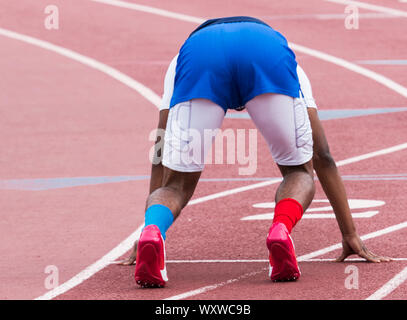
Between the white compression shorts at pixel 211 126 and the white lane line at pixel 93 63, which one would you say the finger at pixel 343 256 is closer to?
the white compression shorts at pixel 211 126

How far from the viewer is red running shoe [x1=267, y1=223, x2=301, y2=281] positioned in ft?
17.1

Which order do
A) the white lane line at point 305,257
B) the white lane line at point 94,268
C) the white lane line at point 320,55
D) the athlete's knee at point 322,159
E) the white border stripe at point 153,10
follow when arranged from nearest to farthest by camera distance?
1. the white lane line at point 305,257
2. the white lane line at point 94,268
3. the athlete's knee at point 322,159
4. the white lane line at point 320,55
5. the white border stripe at point 153,10

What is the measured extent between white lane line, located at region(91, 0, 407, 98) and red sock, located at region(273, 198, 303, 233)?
29.3ft

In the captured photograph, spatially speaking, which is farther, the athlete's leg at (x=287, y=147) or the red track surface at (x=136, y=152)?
the red track surface at (x=136, y=152)

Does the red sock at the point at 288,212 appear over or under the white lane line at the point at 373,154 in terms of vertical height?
under

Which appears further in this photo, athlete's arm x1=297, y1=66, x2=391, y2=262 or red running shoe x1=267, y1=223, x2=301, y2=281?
athlete's arm x1=297, y1=66, x2=391, y2=262

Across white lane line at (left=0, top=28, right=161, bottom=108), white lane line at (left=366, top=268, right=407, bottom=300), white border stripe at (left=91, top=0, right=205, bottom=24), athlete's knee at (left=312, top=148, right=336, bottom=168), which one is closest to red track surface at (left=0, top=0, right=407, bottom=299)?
white lane line at (left=366, top=268, right=407, bottom=300)

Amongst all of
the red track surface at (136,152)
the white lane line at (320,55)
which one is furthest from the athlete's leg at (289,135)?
the white lane line at (320,55)

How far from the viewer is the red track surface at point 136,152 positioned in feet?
19.8

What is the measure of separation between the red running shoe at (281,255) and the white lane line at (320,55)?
29.8 ft

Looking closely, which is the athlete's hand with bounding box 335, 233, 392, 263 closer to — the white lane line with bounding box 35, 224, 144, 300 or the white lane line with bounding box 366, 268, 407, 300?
the white lane line with bounding box 366, 268, 407, 300

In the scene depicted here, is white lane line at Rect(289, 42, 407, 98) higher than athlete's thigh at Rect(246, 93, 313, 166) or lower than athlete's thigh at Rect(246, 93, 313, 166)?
higher

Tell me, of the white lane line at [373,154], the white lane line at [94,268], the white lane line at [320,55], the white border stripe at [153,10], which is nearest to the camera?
the white lane line at [94,268]

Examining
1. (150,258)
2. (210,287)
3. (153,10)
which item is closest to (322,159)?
(210,287)
